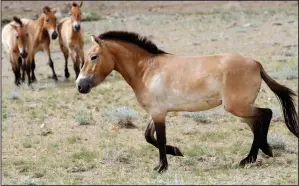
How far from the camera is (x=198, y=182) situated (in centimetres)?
636

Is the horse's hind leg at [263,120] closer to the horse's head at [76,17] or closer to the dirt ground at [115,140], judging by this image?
the dirt ground at [115,140]

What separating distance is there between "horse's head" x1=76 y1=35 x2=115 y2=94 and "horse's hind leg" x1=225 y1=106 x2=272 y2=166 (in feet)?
5.10

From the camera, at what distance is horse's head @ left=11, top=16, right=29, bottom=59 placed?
13988 millimetres

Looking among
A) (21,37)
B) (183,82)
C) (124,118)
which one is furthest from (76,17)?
(183,82)

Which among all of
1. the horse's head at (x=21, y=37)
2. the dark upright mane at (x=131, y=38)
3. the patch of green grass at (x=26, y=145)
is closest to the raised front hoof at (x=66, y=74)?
the horse's head at (x=21, y=37)

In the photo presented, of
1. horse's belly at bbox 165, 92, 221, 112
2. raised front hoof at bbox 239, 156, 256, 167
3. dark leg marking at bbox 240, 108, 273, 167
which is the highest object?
horse's belly at bbox 165, 92, 221, 112

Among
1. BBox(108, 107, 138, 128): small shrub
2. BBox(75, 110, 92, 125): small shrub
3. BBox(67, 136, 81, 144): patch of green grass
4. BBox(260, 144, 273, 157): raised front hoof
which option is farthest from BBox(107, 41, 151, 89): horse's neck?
BBox(75, 110, 92, 125): small shrub

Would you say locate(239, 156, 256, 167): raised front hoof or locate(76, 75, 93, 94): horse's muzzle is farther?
locate(239, 156, 256, 167): raised front hoof

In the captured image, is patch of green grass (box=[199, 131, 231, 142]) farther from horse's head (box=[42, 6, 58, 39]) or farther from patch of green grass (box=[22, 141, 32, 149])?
horse's head (box=[42, 6, 58, 39])

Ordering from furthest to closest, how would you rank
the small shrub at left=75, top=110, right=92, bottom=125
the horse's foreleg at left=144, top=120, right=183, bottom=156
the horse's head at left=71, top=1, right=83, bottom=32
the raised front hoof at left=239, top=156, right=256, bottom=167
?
the horse's head at left=71, top=1, right=83, bottom=32 < the small shrub at left=75, top=110, right=92, bottom=125 < the horse's foreleg at left=144, top=120, right=183, bottom=156 < the raised front hoof at left=239, top=156, right=256, bottom=167

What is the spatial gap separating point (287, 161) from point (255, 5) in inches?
1608

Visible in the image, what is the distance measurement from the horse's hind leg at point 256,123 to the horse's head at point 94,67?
1.55 meters

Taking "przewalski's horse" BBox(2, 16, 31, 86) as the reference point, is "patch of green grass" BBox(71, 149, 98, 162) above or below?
above

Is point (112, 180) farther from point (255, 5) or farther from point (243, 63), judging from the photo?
point (255, 5)
